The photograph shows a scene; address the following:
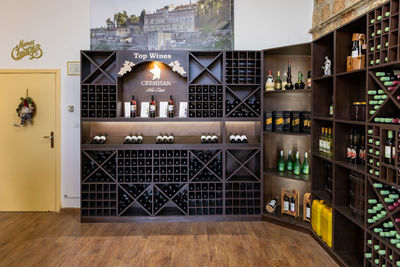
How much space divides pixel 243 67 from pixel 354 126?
1704mm

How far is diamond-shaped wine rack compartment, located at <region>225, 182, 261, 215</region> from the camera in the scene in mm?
4184

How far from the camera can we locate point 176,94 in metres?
4.45

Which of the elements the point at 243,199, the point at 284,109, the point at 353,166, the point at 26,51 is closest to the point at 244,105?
the point at 284,109

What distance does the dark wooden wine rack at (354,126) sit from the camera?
2239mm

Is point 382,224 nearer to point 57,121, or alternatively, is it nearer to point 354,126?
point 354,126

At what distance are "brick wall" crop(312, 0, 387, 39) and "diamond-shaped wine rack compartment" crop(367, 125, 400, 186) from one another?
1.53 m

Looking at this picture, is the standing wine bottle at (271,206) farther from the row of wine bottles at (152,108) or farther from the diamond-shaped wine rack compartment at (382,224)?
the row of wine bottles at (152,108)

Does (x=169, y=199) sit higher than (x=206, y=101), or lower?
lower

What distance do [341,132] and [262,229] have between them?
166 centimetres

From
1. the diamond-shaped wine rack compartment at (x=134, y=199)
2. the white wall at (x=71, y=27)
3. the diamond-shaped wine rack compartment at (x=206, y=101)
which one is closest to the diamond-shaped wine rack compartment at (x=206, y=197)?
the diamond-shaped wine rack compartment at (x=134, y=199)

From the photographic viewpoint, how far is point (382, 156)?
7.56ft

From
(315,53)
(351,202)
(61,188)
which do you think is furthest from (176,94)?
(351,202)

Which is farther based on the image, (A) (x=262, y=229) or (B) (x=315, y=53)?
(A) (x=262, y=229)

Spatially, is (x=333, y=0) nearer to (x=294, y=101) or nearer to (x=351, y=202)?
(x=294, y=101)
